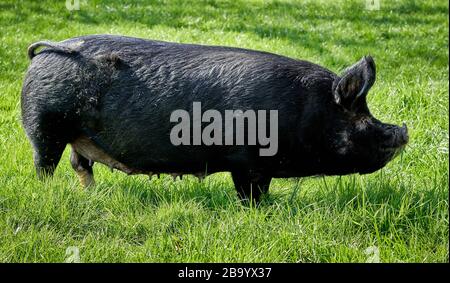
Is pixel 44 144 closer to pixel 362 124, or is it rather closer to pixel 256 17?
pixel 362 124

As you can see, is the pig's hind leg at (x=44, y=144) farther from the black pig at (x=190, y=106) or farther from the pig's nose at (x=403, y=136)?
the pig's nose at (x=403, y=136)

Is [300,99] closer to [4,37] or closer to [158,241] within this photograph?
[158,241]

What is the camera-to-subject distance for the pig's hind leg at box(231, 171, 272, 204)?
4.27m

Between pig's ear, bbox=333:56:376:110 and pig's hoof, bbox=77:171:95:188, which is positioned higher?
pig's ear, bbox=333:56:376:110

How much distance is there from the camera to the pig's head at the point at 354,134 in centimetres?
415

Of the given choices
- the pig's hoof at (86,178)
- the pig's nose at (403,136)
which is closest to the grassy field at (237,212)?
the pig's hoof at (86,178)

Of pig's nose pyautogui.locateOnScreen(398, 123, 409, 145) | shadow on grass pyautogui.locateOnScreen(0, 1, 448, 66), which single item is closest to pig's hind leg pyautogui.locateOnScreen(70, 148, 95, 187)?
pig's nose pyautogui.locateOnScreen(398, 123, 409, 145)

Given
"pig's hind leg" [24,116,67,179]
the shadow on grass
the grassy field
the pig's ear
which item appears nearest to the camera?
the grassy field

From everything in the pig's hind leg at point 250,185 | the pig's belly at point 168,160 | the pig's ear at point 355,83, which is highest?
the pig's ear at point 355,83

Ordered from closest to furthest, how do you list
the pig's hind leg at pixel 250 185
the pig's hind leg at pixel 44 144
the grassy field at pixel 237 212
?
the grassy field at pixel 237 212 → the pig's hind leg at pixel 250 185 → the pig's hind leg at pixel 44 144

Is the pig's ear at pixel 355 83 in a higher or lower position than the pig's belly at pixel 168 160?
higher

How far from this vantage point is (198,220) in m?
4.14

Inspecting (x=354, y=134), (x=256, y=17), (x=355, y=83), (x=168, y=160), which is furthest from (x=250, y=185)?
(x=256, y=17)

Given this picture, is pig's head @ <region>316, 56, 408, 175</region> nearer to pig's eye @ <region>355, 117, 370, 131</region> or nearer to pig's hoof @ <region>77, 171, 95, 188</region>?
pig's eye @ <region>355, 117, 370, 131</region>
